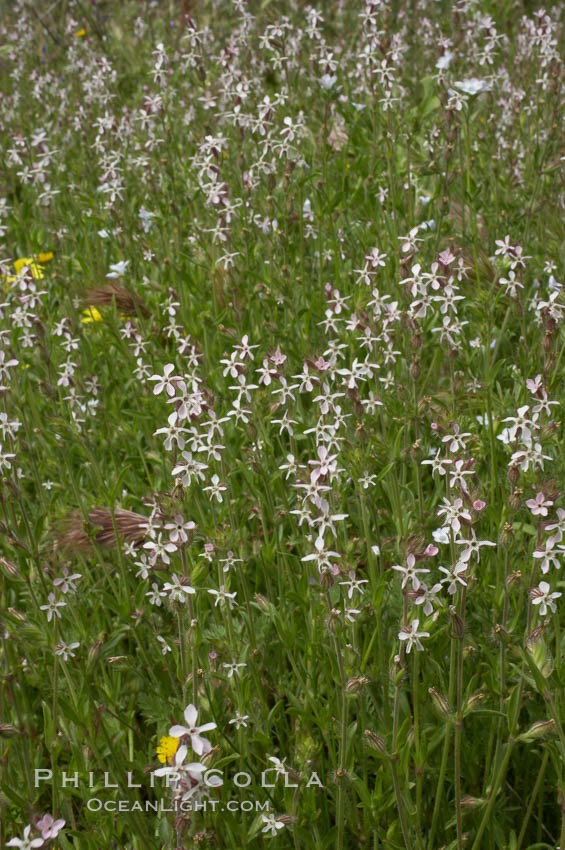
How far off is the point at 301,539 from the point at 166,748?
0.65 metres

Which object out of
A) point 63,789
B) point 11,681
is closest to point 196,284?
point 11,681

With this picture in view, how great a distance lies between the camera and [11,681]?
2.18m

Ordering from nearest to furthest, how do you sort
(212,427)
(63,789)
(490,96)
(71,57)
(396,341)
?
(63,789), (212,427), (396,341), (490,96), (71,57)

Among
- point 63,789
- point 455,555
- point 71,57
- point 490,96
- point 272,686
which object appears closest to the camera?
point 455,555

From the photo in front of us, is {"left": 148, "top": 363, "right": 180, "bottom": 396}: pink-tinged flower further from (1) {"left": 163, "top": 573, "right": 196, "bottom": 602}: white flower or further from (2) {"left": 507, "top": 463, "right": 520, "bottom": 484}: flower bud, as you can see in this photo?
(2) {"left": 507, "top": 463, "right": 520, "bottom": 484}: flower bud

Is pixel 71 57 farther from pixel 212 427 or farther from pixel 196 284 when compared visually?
pixel 212 427

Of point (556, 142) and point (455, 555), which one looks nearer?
point (455, 555)

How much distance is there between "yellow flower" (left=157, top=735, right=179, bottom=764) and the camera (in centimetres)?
214

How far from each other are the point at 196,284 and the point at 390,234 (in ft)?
2.91

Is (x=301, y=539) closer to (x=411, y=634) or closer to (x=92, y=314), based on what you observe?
(x=411, y=634)

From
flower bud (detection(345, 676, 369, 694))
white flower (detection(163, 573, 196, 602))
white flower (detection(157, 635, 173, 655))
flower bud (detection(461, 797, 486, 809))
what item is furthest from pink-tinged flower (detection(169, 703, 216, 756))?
white flower (detection(157, 635, 173, 655))

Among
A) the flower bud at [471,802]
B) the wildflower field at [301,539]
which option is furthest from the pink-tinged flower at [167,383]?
the flower bud at [471,802]

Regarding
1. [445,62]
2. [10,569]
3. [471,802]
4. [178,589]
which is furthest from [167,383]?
[445,62]

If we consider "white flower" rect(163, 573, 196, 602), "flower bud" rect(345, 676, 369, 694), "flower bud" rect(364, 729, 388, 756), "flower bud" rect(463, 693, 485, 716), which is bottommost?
"flower bud" rect(364, 729, 388, 756)
